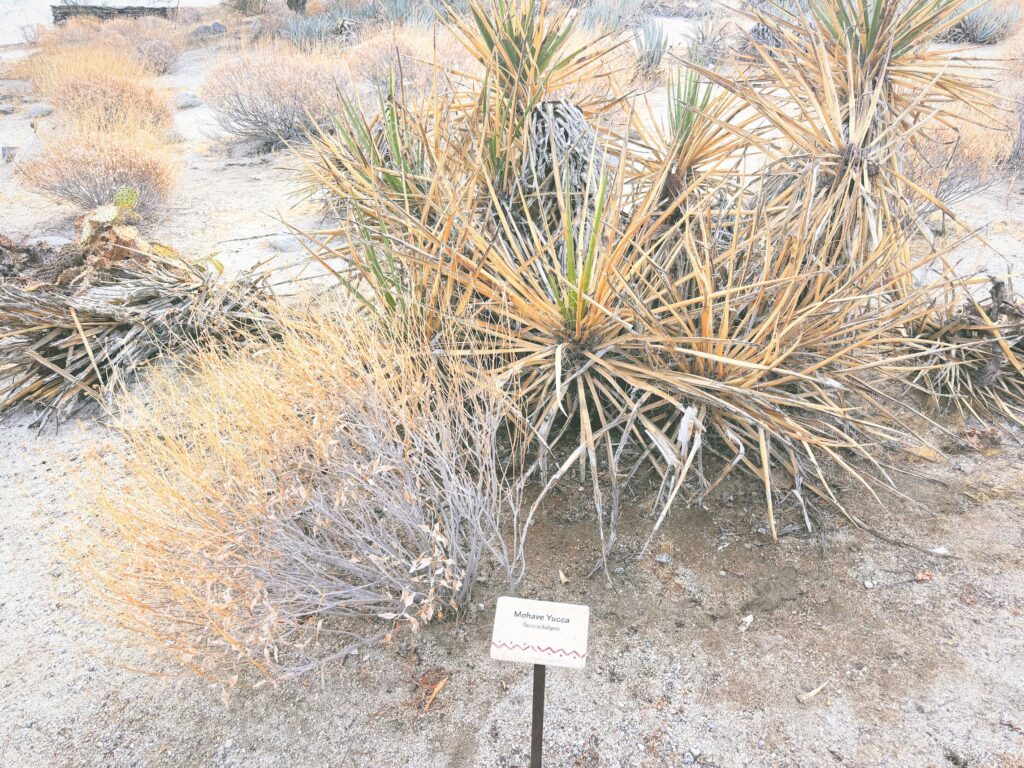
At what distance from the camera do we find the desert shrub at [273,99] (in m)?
7.39

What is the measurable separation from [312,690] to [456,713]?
406 millimetres

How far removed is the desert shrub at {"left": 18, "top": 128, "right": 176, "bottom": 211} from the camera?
18.1 ft

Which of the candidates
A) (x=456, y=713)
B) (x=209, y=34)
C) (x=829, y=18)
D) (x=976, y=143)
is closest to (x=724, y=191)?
(x=829, y=18)

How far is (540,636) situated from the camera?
1391 mm

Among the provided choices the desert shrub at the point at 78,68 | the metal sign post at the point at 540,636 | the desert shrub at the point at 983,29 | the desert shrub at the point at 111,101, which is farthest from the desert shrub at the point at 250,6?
the metal sign post at the point at 540,636

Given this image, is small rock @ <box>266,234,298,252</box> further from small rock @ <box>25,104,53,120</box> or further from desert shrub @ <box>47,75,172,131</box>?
small rock @ <box>25,104,53,120</box>

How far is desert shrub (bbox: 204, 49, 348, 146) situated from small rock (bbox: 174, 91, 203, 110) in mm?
2061

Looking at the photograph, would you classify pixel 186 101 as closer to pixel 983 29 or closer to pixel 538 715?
pixel 538 715

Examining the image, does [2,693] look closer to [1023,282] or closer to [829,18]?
[829,18]

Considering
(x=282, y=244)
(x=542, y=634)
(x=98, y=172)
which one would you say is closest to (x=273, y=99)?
(x=98, y=172)

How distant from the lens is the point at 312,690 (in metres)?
1.88

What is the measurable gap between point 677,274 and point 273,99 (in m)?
6.42

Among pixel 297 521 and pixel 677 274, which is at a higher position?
pixel 677 274

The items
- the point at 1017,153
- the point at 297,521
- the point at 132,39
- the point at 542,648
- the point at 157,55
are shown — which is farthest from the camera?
the point at 132,39
